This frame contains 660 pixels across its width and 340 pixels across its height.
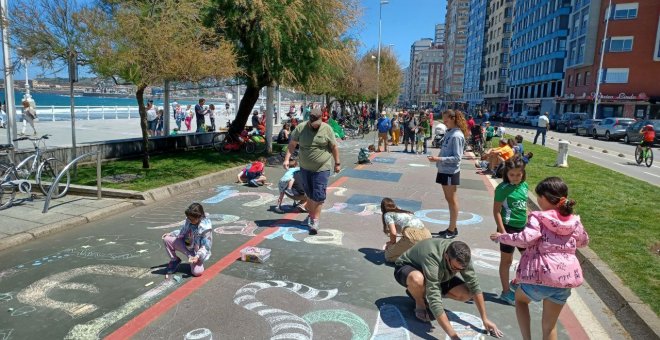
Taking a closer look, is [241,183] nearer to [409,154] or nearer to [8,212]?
[8,212]

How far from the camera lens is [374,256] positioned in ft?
18.5

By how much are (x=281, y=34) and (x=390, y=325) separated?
34.7ft

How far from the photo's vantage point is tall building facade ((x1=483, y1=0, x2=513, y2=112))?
89.7 m

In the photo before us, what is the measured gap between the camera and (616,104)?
49500 millimetres

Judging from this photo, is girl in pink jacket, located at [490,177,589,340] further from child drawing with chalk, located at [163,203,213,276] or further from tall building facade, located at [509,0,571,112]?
tall building facade, located at [509,0,571,112]

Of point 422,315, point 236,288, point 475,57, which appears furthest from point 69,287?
point 475,57

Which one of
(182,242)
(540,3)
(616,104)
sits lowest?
(182,242)

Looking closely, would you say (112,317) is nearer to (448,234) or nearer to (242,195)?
(448,234)

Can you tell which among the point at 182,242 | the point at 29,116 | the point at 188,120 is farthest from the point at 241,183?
the point at 188,120

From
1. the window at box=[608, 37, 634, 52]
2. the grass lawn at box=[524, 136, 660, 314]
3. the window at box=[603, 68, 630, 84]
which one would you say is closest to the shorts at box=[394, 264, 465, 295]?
the grass lawn at box=[524, 136, 660, 314]

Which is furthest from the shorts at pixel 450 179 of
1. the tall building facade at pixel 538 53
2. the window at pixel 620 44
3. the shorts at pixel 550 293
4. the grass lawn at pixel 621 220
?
the tall building facade at pixel 538 53

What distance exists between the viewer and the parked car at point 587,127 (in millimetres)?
34659

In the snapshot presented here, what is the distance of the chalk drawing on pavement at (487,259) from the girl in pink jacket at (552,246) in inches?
86.1

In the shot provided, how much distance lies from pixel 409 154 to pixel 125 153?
10561mm
